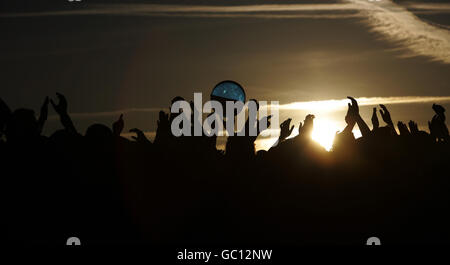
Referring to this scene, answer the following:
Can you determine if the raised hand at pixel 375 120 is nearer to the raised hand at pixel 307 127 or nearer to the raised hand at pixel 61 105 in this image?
the raised hand at pixel 307 127

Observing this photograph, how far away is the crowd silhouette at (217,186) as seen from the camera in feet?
42.2

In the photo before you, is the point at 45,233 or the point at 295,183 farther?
the point at 295,183

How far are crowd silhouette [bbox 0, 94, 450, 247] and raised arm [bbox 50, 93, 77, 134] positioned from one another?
0.8 inches

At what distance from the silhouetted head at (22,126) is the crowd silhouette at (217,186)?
0.8 inches

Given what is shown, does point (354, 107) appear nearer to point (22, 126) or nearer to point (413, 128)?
point (413, 128)

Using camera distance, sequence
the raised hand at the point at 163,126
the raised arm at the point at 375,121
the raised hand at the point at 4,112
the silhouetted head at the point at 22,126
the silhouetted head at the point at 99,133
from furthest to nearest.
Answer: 1. the raised arm at the point at 375,121
2. the raised hand at the point at 163,126
3. the silhouetted head at the point at 99,133
4. the raised hand at the point at 4,112
5. the silhouetted head at the point at 22,126

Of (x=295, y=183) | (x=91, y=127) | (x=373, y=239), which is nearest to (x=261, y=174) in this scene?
(x=295, y=183)

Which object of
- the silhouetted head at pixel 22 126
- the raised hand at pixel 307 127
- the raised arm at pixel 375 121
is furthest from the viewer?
the raised arm at pixel 375 121

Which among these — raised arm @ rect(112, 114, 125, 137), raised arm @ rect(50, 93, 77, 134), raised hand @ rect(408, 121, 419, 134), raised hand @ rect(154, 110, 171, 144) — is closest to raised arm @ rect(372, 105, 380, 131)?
raised hand @ rect(408, 121, 419, 134)

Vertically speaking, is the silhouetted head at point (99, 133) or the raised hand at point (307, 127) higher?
the raised hand at point (307, 127)

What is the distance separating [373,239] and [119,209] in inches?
200

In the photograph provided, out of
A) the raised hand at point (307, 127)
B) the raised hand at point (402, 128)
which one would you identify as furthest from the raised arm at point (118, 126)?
the raised hand at point (402, 128)

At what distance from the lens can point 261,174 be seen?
44.0ft

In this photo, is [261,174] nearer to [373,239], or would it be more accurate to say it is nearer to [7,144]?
[373,239]
